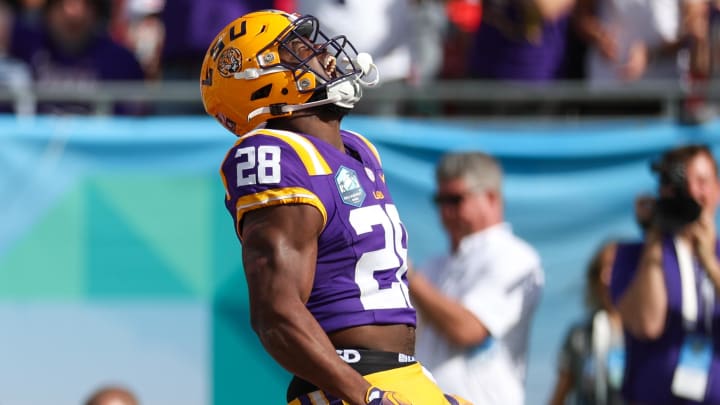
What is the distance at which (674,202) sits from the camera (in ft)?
17.9

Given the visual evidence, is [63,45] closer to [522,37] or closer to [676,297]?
[522,37]

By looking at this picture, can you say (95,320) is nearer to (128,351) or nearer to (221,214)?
(128,351)

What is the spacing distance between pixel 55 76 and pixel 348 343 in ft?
17.8

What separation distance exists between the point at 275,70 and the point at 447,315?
1888 millimetres

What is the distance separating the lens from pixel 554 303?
6.19 m

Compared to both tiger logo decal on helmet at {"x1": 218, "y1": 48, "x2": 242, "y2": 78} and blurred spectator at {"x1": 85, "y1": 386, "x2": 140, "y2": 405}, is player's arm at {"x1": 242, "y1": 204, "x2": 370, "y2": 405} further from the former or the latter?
blurred spectator at {"x1": 85, "y1": 386, "x2": 140, "y2": 405}

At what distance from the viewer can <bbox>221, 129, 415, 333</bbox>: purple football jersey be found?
3.23 meters

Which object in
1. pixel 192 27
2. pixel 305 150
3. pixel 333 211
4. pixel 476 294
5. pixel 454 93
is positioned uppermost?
pixel 192 27

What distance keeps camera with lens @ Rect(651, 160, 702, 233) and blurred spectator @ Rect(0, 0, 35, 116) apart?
3304 mm

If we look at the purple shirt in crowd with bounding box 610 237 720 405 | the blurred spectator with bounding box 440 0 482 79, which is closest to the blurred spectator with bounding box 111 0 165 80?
the blurred spectator with bounding box 440 0 482 79

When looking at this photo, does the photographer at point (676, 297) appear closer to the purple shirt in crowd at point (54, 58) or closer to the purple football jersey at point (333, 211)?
the purple football jersey at point (333, 211)

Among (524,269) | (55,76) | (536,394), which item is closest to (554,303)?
(536,394)

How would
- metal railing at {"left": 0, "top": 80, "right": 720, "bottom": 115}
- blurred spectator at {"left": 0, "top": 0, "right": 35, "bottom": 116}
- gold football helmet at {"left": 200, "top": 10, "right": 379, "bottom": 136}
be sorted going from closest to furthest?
1. gold football helmet at {"left": 200, "top": 10, "right": 379, "bottom": 136}
2. metal railing at {"left": 0, "top": 80, "right": 720, "bottom": 115}
3. blurred spectator at {"left": 0, "top": 0, "right": 35, "bottom": 116}

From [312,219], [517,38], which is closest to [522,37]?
[517,38]
